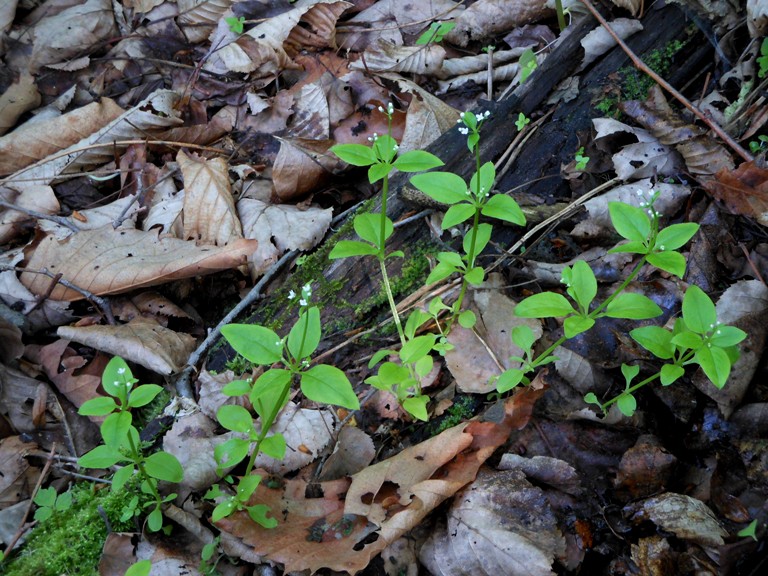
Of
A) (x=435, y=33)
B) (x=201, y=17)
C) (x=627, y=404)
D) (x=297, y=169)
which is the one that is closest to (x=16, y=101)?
(x=201, y=17)

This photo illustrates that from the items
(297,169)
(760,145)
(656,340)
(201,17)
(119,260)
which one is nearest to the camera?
(656,340)

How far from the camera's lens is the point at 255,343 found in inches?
77.4

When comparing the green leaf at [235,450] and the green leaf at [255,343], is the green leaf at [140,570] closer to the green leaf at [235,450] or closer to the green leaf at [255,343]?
the green leaf at [235,450]

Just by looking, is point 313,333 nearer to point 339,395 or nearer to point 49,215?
point 339,395

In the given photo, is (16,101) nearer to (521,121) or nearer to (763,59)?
(521,121)

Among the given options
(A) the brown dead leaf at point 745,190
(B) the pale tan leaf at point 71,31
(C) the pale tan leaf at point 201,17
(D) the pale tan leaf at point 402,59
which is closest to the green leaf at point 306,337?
(A) the brown dead leaf at point 745,190

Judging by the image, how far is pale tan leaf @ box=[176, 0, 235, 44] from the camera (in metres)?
5.00

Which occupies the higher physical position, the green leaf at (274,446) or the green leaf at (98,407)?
the green leaf at (274,446)

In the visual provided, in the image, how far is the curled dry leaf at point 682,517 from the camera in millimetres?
1853

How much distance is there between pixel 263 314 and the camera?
304 centimetres

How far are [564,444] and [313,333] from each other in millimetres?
1035

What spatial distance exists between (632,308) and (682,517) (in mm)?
686

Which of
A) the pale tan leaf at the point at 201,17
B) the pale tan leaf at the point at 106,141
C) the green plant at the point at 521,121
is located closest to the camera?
the green plant at the point at 521,121

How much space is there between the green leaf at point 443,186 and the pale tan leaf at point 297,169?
152cm
